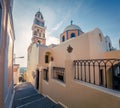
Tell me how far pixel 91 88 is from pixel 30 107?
3.16 meters

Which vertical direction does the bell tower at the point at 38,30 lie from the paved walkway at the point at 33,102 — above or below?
above

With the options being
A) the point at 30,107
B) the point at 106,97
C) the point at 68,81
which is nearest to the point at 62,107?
the point at 68,81

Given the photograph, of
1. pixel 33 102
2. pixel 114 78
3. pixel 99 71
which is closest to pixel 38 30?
pixel 33 102

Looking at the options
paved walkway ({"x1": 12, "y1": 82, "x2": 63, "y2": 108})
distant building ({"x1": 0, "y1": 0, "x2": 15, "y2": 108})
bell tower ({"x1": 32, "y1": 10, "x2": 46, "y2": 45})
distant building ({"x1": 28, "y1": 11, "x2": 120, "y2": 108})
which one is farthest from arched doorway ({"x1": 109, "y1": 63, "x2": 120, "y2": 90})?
bell tower ({"x1": 32, "y1": 10, "x2": 46, "y2": 45})

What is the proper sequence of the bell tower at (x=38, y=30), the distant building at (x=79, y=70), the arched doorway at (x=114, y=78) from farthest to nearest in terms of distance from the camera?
the bell tower at (x=38, y=30) → the distant building at (x=79, y=70) → the arched doorway at (x=114, y=78)

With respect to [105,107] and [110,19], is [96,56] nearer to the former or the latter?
→ [110,19]

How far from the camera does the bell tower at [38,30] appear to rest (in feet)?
53.7

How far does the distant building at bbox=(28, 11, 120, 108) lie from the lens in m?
2.54

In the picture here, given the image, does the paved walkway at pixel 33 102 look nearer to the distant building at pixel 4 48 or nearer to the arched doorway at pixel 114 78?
the distant building at pixel 4 48

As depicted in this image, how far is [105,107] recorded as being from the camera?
2.12 m

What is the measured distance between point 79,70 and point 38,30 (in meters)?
13.0

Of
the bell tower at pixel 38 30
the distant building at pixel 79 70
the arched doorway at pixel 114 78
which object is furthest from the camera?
the bell tower at pixel 38 30

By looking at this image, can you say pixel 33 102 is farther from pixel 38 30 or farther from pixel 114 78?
pixel 38 30

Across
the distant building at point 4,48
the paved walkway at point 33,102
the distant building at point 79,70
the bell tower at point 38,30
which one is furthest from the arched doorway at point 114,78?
the bell tower at point 38,30
